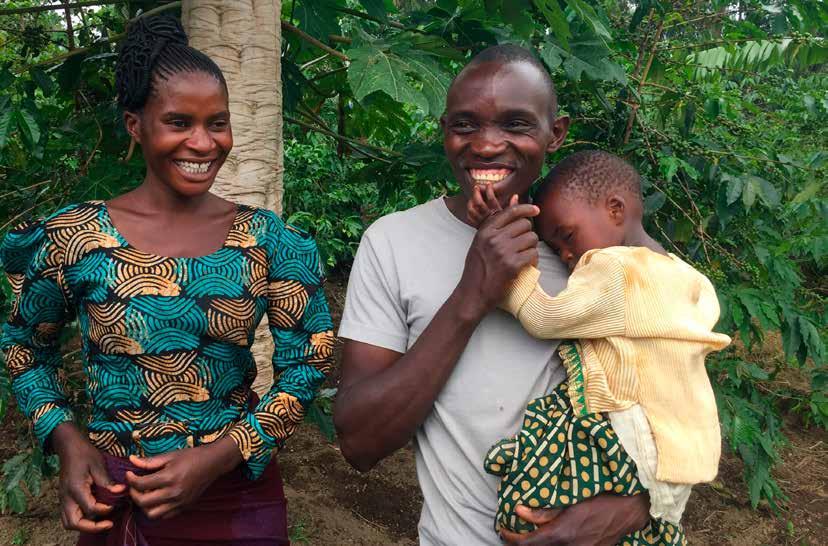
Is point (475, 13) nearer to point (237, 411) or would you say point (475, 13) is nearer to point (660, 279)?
point (660, 279)

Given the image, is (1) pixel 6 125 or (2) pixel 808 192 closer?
(1) pixel 6 125

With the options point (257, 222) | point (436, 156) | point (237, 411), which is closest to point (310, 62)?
point (436, 156)

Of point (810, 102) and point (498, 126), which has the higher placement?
point (498, 126)

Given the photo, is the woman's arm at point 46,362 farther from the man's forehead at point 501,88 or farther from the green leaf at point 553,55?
Answer: the green leaf at point 553,55

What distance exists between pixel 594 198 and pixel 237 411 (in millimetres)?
905

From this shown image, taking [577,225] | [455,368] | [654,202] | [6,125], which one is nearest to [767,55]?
[654,202]

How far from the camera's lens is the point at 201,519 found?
146 centimetres

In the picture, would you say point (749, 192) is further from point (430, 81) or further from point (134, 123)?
point (134, 123)

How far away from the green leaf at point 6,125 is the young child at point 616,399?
1.28m

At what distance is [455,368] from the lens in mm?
1397

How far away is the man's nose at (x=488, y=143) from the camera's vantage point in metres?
1.41

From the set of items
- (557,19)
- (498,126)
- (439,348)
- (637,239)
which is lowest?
(439,348)

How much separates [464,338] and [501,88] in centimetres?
52

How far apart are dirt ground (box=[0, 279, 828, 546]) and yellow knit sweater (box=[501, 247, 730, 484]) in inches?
78.4
